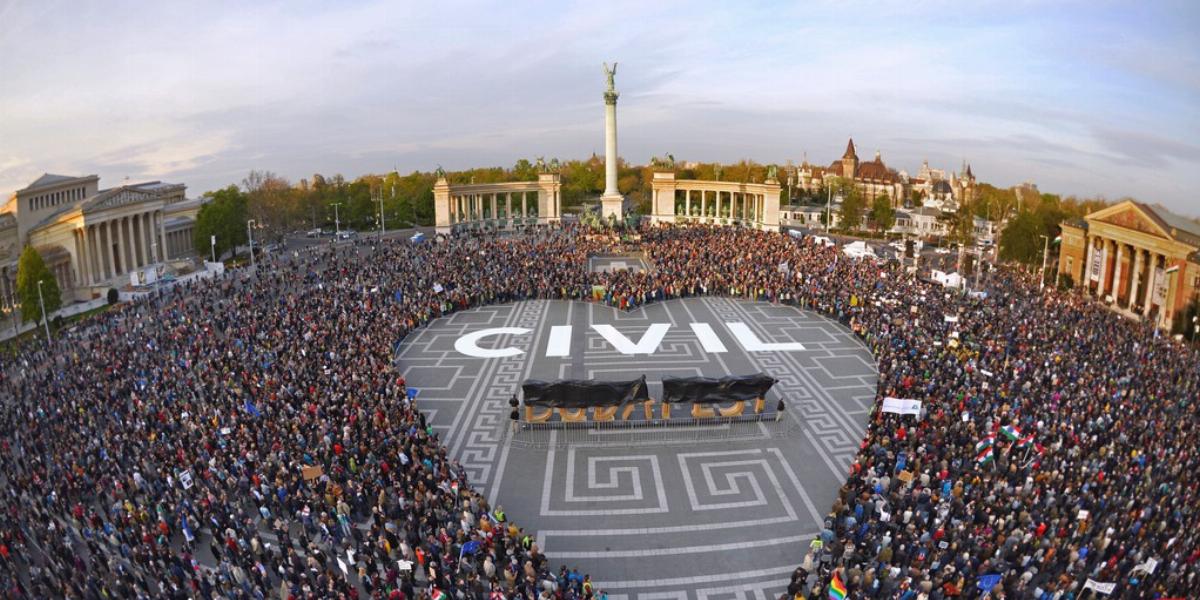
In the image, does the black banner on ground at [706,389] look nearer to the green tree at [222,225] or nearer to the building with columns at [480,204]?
the building with columns at [480,204]

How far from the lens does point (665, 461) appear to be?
2089cm

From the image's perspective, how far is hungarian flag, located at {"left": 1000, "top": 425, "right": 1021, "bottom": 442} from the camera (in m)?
19.4

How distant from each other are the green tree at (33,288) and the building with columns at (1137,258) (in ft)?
203

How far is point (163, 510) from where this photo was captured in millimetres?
16781

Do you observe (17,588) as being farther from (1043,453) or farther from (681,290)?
(681,290)

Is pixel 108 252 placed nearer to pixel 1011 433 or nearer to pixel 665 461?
pixel 665 461

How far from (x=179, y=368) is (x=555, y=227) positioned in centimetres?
4666

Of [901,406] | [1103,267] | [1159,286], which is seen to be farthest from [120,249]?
[1159,286]

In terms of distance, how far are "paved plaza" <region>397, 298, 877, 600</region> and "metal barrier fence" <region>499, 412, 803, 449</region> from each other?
0.43 feet

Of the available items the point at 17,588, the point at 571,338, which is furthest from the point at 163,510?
the point at 571,338

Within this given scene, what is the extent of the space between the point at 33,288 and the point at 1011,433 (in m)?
48.9

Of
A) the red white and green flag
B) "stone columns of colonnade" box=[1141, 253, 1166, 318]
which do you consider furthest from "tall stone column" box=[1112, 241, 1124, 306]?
the red white and green flag

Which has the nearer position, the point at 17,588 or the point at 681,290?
the point at 17,588

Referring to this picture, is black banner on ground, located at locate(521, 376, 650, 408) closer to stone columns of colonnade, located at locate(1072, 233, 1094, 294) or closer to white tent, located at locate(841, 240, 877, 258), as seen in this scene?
white tent, located at locate(841, 240, 877, 258)
